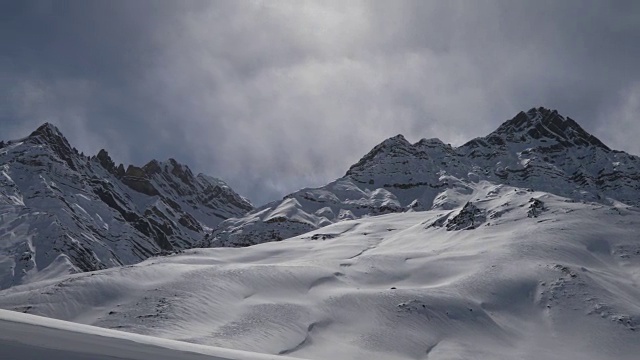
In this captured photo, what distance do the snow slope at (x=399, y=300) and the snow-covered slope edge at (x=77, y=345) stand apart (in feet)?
109

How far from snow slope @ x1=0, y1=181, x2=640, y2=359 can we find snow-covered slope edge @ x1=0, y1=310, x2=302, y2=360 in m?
33.2

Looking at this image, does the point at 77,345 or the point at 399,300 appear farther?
the point at 399,300

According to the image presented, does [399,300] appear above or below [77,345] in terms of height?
below

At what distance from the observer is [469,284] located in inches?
2340

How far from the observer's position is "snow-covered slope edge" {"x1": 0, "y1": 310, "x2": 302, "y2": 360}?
350cm

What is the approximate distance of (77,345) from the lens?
384 cm

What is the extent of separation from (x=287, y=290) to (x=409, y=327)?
A: 14.0 m

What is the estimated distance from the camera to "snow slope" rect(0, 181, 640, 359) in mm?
42656

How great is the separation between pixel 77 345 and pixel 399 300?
5094cm

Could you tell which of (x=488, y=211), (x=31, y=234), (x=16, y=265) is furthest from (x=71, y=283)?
(x=31, y=234)

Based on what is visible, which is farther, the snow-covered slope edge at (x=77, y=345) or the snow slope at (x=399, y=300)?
the snow slope at (x=399, y=300)

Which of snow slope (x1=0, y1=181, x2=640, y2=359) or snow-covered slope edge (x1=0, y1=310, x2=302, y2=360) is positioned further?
snow slope (x1=0, y1=181, x2=640, y2=359)

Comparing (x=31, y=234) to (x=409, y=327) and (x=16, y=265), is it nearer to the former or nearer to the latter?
(x=16, y=265)

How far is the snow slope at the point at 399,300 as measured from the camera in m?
42.7
